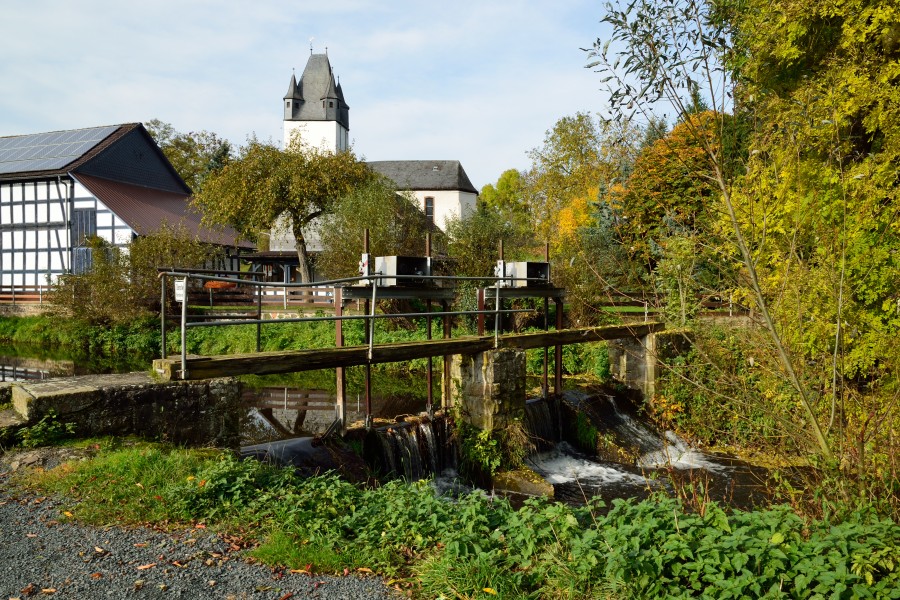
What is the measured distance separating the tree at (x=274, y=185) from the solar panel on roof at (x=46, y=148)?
7.58m

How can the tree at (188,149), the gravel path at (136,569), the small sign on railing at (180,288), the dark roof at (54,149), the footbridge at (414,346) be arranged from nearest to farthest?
the gravel path at (136,569), the small sign on railing at (180,288), the footbridge at (414,346), the dark roof at (54,149), the tree at (188,149)

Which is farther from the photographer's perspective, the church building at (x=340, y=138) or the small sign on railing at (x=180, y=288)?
the church building at (x=340, y=138)

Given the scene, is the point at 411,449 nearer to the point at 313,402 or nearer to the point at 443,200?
the point at 313,402

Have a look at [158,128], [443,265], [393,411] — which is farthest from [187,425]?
[158,128]

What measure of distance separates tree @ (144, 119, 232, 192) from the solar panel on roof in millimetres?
10645

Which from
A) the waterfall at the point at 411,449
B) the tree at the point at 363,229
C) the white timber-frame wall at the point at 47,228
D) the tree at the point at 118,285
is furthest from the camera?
the white timber-frame wall at the point at 47,228

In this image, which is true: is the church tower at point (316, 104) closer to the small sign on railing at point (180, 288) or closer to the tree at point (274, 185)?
the tree at point (274, 185)

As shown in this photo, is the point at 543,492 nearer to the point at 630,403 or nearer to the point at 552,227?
the point at 630,403

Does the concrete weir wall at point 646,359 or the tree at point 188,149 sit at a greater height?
the tree at point 188,149

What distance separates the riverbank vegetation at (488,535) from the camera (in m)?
3.89

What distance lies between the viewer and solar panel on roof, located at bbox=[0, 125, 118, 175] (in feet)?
100

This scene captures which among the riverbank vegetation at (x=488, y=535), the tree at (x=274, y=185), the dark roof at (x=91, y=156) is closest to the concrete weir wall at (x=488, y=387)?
the riverbank vegetation at (x=488, y=535)

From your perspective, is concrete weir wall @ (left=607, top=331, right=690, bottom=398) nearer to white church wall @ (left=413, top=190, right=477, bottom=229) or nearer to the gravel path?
the gravel path

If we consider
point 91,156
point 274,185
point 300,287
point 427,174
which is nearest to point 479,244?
point 274,185
